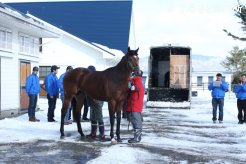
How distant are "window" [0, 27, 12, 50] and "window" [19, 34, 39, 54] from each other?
3.83ft

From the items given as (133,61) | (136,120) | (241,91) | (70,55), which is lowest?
(136,120)

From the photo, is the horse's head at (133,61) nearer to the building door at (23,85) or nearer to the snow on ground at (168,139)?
the snow on ground at (168,139)

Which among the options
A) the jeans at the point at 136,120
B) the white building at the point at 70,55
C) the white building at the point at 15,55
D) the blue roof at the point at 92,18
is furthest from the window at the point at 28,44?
the blue roof at the point at 92,18

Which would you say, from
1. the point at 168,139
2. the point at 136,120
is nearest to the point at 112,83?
the point at 136,120

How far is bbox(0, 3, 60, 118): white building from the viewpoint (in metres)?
15.6

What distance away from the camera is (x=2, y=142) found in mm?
9844

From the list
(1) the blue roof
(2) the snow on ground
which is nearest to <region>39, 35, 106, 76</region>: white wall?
(1) the blue roof

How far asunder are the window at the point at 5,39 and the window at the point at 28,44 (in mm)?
1166

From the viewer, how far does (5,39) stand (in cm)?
1603

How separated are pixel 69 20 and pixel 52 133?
2908 cm

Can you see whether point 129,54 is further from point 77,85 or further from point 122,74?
point 77,85

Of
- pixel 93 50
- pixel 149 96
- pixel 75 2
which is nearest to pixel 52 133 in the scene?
pixel 149 96

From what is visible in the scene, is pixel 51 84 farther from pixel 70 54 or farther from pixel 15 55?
pixel 70 54

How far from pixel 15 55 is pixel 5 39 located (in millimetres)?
1037
